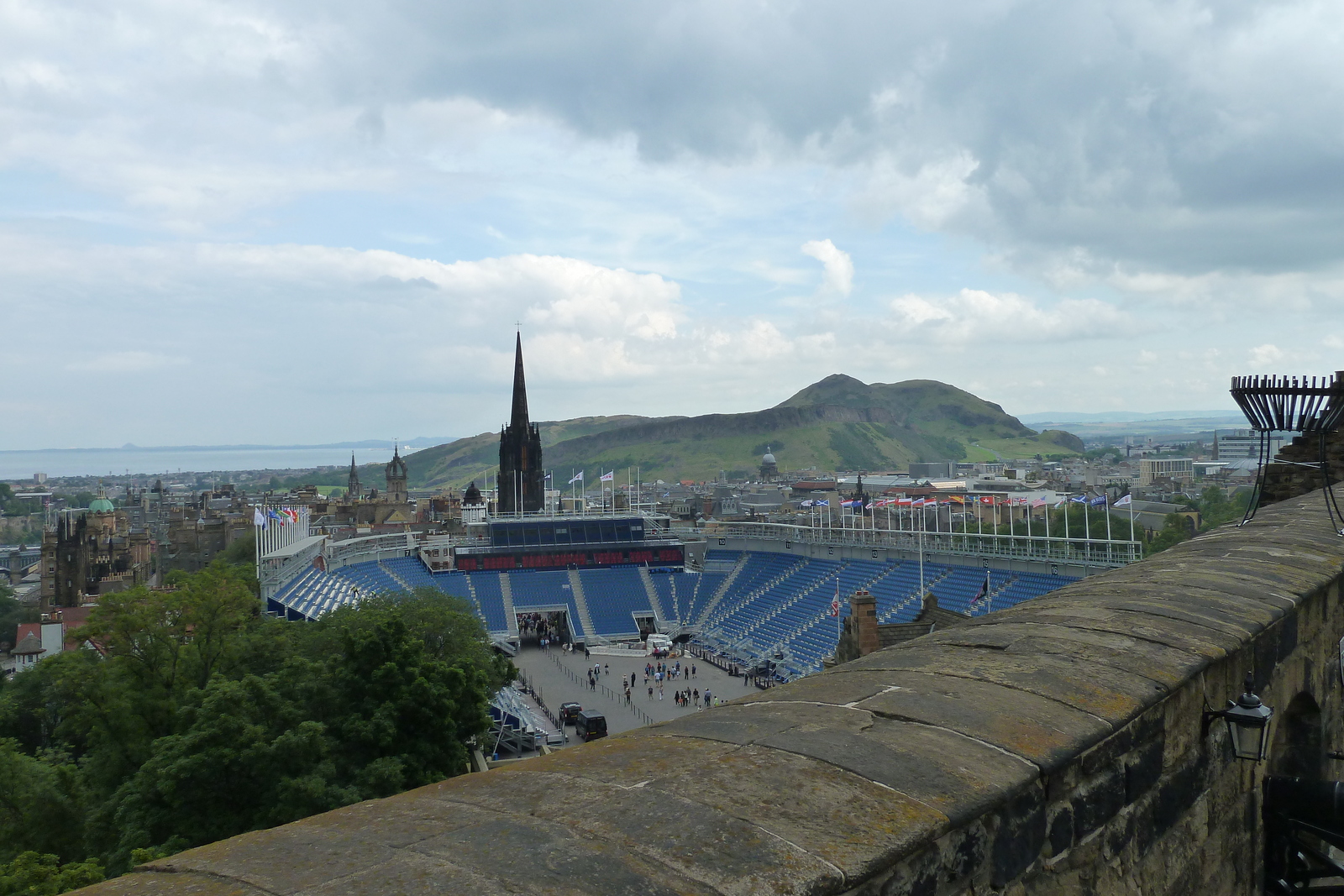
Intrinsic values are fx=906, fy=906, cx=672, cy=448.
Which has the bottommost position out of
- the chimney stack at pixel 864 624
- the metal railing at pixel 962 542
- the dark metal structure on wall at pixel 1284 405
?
the metal railing at pixel 962 542

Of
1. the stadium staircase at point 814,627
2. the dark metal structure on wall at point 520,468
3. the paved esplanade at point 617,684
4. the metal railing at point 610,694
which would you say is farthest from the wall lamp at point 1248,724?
the dark metal structure on wall at point 520,468

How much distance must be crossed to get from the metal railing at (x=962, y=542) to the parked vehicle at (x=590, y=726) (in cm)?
1347

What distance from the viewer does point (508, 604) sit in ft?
163

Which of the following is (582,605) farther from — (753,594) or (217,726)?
(217,726)

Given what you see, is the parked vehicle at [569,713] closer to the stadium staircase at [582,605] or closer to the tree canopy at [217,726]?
the tree canopy at [217,726]

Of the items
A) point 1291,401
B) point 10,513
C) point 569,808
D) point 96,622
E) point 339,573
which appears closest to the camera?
point 569,808

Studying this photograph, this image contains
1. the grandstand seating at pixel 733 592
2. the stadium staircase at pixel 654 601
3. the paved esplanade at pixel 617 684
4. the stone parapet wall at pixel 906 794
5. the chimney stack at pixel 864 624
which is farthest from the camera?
the stadium staircase at pixel 654 601

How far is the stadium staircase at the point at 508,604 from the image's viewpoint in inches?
1877

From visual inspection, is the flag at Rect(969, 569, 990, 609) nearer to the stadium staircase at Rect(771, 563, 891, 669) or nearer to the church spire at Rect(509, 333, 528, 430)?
the stadium staircase at Rect(771, 563, 891, 669)

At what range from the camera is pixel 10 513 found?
17650cm

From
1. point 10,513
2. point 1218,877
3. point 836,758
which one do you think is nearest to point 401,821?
point 836,758

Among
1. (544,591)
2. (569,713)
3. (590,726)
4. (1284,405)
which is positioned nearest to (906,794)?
(1284,405)

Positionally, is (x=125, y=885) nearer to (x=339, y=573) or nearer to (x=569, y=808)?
(x=569, y=808)

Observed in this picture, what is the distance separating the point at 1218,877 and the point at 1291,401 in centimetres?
544
